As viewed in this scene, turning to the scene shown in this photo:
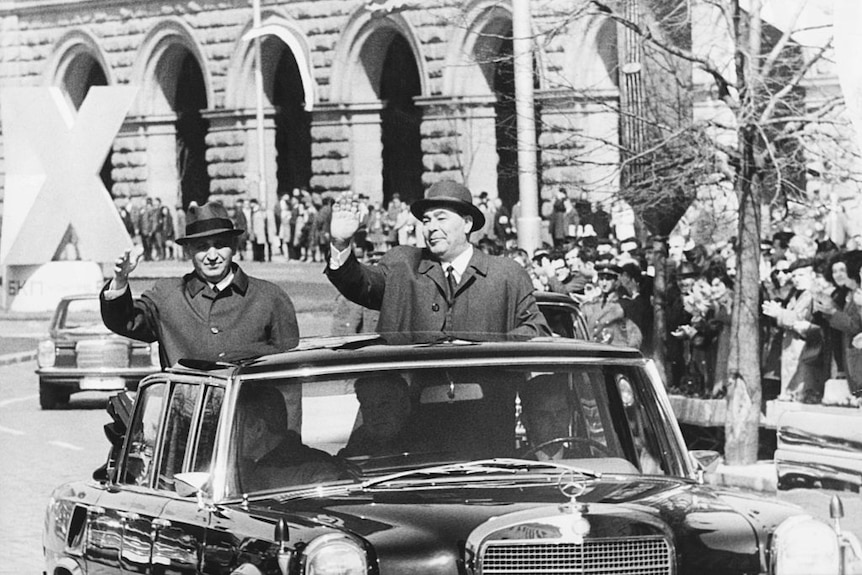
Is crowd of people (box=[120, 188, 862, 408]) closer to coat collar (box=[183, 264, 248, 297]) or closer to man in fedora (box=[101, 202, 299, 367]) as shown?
man in fedora (box=[101, 202, 299, 367])

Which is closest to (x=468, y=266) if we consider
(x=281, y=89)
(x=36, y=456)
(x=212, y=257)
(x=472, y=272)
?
(x=472, y=272)

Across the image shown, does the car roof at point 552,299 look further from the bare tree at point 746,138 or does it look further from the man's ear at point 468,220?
the man's ear at point 468,220

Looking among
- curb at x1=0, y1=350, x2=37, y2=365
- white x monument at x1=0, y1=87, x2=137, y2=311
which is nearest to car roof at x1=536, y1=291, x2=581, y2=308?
curb at x1=0, y1=350, x2=37, y2=365

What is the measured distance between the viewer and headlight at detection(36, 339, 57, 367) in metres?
23.2

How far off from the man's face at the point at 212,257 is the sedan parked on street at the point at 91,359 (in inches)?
536

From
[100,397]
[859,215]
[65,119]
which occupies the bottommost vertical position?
[100,397]

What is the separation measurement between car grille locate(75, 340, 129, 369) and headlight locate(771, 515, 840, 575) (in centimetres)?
1731

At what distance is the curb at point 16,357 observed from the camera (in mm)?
31828

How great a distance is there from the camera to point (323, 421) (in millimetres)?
7047

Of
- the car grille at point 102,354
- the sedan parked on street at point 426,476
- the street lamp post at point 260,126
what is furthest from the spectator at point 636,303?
the street lamp post at point 260,126

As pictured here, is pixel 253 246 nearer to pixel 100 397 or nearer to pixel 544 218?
pixel 544 218

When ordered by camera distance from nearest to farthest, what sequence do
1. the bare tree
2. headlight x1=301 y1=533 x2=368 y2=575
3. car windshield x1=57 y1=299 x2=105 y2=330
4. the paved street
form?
1. headlight x1=301 y1=533 x2=368 y2=575
2. the paved street
3. the bare tree
4. car windshield x1=57 y1=299 x2=105 y2=330

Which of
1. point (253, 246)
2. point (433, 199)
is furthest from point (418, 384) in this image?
point (253, 246)

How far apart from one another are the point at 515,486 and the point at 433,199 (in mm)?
2635
